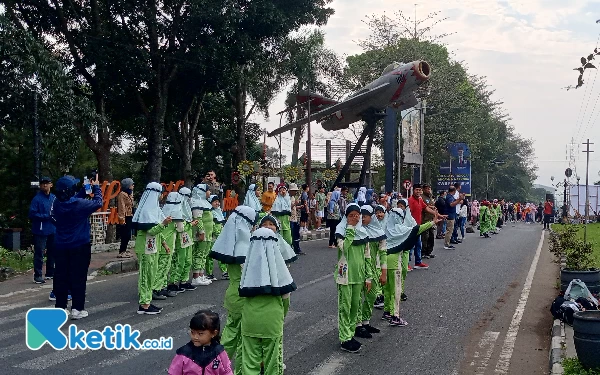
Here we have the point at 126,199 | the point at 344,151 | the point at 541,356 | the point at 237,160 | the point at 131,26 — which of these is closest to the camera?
the point at 541,356

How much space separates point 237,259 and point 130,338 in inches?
97.1

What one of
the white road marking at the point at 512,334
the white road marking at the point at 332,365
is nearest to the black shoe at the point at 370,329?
the white road marking at the point at 332,365

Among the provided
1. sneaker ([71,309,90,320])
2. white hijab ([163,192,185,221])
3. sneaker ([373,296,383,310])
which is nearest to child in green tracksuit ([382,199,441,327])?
sneaker ([373,296,383,310])

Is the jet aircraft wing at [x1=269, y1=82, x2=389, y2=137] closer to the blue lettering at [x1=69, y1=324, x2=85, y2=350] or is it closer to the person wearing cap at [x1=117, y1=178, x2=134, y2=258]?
the person wearing cap at [x1=117, y1=178, x2=134, y2=258]

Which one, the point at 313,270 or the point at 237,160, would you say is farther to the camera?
the point at 237,160

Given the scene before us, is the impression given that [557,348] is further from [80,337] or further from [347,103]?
[347,103]

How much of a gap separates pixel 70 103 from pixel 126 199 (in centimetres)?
325

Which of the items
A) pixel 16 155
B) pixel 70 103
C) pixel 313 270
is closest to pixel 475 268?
pixel 313 270

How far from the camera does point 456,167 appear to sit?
40.4 meters

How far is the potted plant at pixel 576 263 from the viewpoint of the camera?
927cm

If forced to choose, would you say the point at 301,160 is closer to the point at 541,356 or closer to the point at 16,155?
the point at 16,155

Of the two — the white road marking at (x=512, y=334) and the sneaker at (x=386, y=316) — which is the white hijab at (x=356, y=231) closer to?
the sneaker at (x=386, y=316)

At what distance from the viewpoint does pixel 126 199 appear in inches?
615

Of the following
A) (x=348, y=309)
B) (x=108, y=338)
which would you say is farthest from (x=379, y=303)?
(x=108, y=338)
